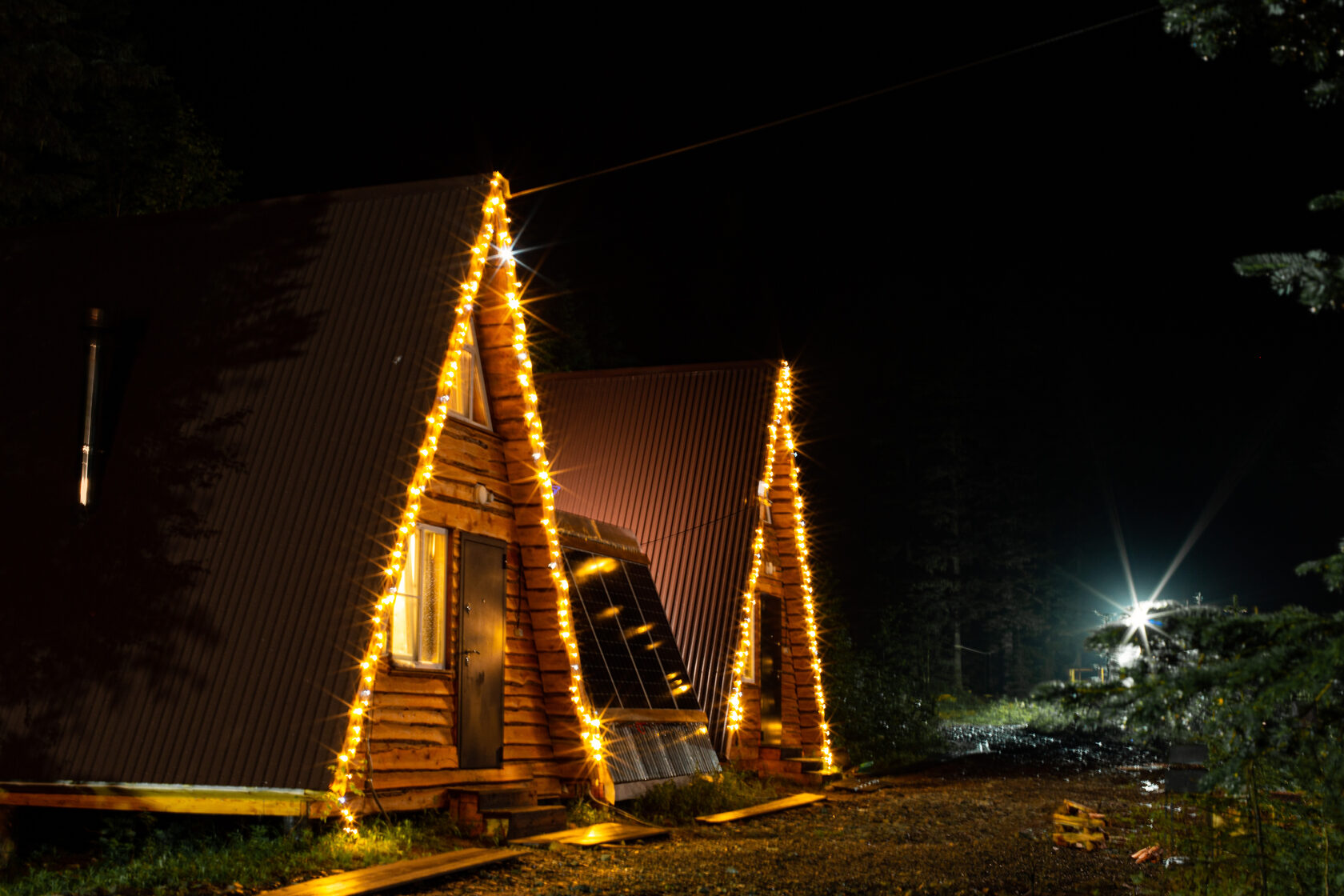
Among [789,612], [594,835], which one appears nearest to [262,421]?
[594,835]

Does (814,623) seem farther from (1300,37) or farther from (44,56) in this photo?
(1300,37)

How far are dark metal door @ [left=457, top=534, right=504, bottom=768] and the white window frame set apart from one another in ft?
0.55

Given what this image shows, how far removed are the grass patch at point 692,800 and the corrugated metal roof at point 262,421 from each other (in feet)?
16.4

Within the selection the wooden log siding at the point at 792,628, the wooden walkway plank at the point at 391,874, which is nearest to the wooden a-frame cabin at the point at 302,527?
the wooden walkway plank at the point at 391,874

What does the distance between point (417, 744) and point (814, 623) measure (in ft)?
35.8

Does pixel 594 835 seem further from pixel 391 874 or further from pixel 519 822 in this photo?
pixel 391 874

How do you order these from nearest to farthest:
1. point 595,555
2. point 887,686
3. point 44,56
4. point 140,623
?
point 140,623 < point 595,555 < point 44,56 < point 887,686

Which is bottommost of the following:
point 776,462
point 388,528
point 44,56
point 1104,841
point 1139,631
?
point 1104,841

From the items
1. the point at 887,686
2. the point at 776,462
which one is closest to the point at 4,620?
the point at 776,462

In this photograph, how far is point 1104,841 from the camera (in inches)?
444

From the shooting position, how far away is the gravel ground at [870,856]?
28.6 feet

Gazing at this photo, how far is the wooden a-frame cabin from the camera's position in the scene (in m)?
9.41

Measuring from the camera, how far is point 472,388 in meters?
12.4

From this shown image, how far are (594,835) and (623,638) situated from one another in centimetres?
355
